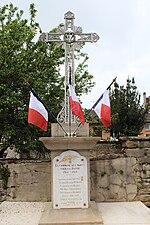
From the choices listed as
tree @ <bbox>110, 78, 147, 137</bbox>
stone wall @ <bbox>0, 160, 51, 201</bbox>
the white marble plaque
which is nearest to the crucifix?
the white marble plaque

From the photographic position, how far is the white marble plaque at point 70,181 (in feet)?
19.8

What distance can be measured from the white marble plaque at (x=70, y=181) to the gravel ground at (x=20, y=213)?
0.53 m

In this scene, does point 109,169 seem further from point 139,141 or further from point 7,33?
point 7,33

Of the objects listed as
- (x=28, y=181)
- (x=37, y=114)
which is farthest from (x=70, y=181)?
(x=28, y=181)

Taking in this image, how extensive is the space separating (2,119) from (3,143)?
29.4 inches

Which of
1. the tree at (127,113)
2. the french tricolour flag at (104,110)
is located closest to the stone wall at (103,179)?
the french tricolour flag at (104,110)

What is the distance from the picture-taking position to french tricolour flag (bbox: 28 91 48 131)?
6.07 meters

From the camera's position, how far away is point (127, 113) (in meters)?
19.1

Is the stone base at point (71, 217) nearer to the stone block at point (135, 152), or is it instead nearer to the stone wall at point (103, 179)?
the stone wall at point (103, 179)

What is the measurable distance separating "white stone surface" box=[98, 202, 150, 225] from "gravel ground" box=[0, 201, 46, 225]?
4.07ft

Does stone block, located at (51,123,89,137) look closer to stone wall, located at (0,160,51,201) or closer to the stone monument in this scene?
the stone monument

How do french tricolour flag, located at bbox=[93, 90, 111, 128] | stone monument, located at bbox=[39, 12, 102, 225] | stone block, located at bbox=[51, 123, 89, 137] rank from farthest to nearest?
stone block, located at bbox=[51, 123, 89, 137]
french tricolour flag, located at bbox=[93, 90, 111, 128]
stone monument, located at bbox=[39, 12, 102, 225]

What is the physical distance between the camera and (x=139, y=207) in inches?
258

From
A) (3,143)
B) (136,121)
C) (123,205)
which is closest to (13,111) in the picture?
(3,143)
